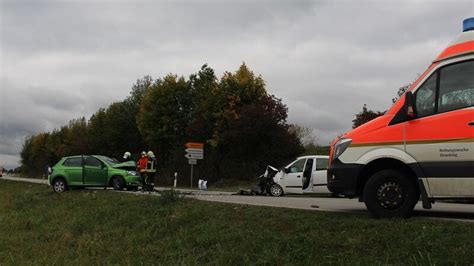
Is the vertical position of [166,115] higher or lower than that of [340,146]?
higher

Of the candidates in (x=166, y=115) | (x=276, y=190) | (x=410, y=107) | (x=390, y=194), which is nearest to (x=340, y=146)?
(x=390, y=194)

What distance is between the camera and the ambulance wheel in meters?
8.12

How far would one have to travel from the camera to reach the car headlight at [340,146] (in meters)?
8.83

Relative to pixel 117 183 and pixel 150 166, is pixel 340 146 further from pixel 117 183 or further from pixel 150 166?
pixel 117 183

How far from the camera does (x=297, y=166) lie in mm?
20188

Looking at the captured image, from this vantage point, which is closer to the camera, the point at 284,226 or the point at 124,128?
the point at 284,226

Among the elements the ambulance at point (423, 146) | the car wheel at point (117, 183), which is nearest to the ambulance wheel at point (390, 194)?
the ambulance at point (423, 146)

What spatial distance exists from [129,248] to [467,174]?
19.5 ft

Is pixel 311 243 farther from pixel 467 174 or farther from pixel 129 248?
pixel 129 248

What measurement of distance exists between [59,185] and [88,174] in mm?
1352

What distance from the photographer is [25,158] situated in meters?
102

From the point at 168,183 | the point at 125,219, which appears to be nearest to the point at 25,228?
the point at 125,219

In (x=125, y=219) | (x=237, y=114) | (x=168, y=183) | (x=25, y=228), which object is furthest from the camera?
(x=168, y=183)

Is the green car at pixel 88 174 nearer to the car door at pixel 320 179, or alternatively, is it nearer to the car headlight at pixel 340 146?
the car door at pixel 320 179
